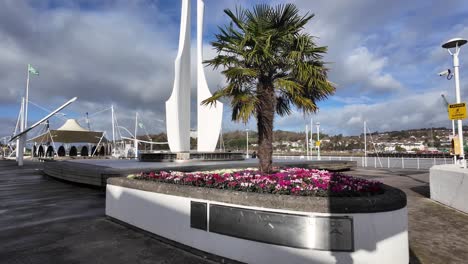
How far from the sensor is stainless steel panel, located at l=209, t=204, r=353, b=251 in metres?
3.69

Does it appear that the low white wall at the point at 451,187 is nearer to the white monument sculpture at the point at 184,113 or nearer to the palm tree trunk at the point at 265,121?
the palm tree trunk at the point at 265,121

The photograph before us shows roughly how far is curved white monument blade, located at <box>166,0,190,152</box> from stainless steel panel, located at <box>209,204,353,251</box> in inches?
722

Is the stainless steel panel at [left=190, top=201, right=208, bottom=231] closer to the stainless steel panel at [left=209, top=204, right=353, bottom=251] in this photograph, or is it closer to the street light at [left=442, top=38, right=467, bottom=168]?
the stainless steel panel at [left=209, top=204, right=353, bottom=251]

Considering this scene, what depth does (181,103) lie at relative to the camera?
22312mm

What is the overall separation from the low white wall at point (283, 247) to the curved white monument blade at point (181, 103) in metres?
16.8

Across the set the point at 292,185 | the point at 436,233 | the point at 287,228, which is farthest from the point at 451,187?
the point at 287,228

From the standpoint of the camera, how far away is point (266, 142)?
23.1 ft

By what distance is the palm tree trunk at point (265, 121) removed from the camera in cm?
702

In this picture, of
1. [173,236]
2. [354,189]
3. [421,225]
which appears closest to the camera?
[354,189]

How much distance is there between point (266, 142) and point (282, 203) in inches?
124

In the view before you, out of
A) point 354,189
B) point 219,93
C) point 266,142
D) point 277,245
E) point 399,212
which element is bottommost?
point 277,245

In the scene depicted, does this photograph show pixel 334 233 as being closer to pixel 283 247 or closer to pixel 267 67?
pixel 283 247

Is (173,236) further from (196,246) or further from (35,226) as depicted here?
(35,226)

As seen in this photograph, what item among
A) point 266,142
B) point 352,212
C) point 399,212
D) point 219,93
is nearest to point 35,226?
point 219,93
